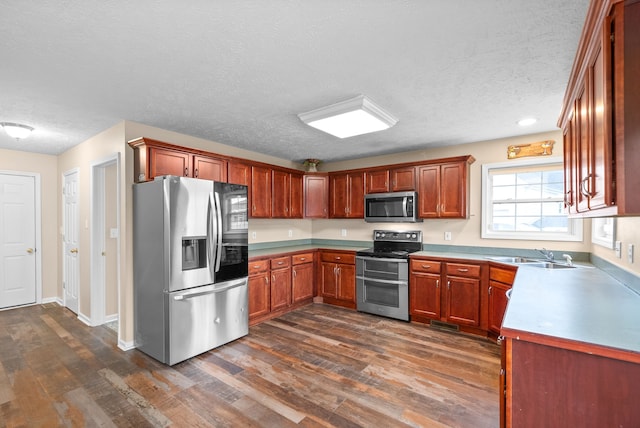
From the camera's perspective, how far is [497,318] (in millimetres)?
3291

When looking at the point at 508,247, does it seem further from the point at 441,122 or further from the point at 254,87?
the point at 254,87

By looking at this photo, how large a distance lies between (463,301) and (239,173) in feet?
10.8

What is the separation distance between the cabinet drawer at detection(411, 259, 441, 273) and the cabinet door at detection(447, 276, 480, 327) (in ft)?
0.62

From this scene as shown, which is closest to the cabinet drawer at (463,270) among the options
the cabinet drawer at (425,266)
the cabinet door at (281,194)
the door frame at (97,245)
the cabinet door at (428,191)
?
the cabinet drawer at (425,266)

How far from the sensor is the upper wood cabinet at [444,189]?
3.93 m

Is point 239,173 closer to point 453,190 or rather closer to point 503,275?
point 453,190

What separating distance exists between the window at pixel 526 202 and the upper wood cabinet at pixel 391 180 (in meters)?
0.96

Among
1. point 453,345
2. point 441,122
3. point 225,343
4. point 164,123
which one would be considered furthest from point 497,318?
point 164,123

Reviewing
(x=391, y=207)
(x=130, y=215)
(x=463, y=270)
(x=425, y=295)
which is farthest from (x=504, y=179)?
(x=130, y=215)

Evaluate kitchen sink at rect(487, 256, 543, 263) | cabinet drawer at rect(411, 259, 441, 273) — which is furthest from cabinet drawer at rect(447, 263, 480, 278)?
kitchen sink at rect(487, 256, 543, 263)

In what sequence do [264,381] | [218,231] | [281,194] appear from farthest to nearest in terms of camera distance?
[281,194], [218,231], [264,381]

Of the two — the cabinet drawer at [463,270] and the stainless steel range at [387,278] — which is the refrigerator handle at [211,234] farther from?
the cabinet drawer at [463,270]

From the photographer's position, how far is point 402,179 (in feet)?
14.4

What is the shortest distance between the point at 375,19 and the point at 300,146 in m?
2.79
